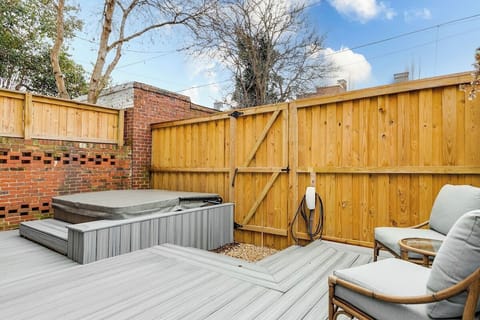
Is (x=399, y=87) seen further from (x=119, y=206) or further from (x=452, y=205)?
(x=119, y=206)

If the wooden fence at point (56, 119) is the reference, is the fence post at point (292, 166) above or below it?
below

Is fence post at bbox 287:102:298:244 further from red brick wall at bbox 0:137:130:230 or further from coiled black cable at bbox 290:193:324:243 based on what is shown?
red brick wall at bbox 0:137:130:230

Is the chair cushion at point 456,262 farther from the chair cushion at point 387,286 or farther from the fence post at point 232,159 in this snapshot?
the fence post at point 232,159

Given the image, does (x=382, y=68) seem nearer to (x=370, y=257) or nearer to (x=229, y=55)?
(x=229, y=55)

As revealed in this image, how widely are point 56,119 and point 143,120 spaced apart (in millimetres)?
1645

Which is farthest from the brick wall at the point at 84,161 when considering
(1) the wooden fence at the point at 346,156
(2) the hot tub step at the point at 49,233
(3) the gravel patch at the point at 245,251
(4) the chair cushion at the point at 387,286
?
(4) the chair cushion at the point at 387,286

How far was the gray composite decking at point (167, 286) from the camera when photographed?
6.16ft

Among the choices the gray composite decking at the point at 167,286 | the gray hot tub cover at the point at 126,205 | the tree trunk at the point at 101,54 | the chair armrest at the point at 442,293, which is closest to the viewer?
the chair armrest at the point at 442,293

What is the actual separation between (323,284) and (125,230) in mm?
2208

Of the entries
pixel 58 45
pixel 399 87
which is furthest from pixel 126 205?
pixel 58 45

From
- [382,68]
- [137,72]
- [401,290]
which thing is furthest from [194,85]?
[401,290]

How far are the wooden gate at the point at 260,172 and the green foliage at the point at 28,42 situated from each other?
827cm

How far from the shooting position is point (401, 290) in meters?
1.31

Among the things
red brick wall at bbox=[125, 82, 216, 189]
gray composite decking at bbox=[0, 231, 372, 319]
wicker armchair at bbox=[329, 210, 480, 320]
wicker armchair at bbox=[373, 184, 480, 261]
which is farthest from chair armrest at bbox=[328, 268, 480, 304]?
red brick wall at bbox=[125, 82, 216, 189]
